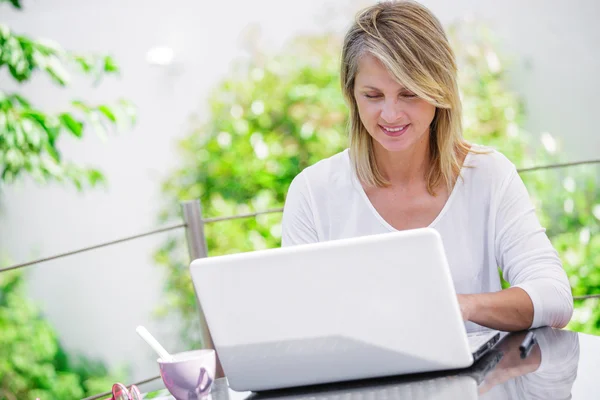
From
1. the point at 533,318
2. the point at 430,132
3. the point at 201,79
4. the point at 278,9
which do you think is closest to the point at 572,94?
the point at 278,9

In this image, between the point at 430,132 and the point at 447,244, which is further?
the point at 430,132

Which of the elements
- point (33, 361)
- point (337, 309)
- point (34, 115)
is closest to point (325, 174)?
point (337, 309)

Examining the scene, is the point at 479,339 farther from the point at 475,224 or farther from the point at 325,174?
the point at 325,174

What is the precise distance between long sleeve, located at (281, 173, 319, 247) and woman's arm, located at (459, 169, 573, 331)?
41cm

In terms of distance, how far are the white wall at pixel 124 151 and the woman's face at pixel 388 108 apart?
3.50m

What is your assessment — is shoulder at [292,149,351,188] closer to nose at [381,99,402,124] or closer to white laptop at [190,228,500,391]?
nose at [381,99,402,124]

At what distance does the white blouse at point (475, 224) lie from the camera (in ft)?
5.10

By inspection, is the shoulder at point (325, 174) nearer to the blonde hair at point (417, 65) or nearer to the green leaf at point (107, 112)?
→ the blonde hair at point (417, 65)

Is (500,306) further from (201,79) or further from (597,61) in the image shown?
(201,79)

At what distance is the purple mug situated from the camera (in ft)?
4.12

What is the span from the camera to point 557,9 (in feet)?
15.4

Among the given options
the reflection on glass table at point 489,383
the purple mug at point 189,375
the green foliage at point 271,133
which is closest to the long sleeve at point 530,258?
the reflection on glass table at point 489,383

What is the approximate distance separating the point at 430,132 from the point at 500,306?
58cm

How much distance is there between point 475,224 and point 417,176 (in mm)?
185
